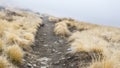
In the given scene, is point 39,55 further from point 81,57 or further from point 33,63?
point 81,57

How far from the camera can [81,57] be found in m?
9.88

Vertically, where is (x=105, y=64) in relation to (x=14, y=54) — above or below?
below

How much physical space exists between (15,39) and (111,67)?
214 inches

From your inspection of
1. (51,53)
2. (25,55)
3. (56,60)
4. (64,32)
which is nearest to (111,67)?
(56,60)

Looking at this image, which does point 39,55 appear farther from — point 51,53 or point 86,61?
point 86,61

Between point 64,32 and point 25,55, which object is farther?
point 64,32

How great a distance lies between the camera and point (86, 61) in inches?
368

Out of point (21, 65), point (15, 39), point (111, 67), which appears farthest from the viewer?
point (15, 39)

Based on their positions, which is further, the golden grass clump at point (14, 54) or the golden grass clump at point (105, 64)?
the golden grass clump at point (14, 54)

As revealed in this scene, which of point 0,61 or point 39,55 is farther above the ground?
point 0,61

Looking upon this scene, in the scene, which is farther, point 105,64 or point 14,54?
point 14,54

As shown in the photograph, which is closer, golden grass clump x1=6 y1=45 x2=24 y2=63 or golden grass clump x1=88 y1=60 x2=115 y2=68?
golden grass clump x1=88 y1=60 x2=115 y2=68

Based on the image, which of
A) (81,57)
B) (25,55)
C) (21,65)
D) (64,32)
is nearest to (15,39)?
(25,55)

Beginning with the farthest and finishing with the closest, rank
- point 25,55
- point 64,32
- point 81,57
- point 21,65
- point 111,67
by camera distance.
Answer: point 64,32 < point 25,55 < point 81,57 < point 21,65 < point 111,67
